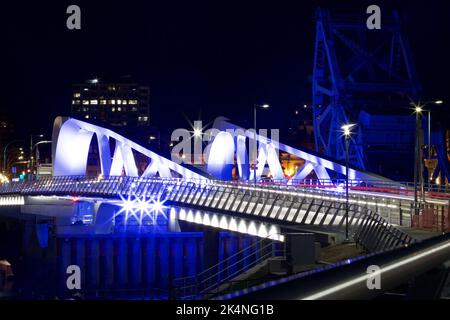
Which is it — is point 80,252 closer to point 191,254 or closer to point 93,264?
point 93,264

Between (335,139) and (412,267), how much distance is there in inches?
3626

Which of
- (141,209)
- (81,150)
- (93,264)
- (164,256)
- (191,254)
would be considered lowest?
(93,264)

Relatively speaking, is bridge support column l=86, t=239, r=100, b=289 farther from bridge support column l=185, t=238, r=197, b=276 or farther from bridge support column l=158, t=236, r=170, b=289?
bridge support column l=185, t=238, r=197, b=276

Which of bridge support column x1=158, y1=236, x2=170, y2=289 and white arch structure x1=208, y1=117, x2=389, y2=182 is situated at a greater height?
white arch structure x1=208, y1=117, x2=389, y2=182

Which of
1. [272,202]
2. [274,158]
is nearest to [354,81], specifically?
[274,158]

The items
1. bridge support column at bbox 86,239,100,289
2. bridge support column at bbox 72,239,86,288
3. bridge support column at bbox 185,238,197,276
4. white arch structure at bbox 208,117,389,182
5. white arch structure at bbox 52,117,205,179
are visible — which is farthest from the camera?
white arch structure at bbox 52,117,205,179

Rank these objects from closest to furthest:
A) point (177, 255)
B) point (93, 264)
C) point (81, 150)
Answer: point (177, 255) < point (93, 264) < point (81, 150)

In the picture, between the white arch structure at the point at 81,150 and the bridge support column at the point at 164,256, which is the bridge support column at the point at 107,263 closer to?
the bridge support column at the point at 164,256

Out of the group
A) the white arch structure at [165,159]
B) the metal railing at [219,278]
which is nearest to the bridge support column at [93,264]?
the metal railing at [219,278]

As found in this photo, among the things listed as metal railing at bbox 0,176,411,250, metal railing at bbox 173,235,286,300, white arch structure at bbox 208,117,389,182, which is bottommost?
metal railing at bbox 173,235,286,300

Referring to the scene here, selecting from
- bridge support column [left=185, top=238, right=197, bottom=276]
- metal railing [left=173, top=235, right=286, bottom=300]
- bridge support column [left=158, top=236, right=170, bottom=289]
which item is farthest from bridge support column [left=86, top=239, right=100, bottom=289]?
bridge support column [left=185, top=238, right=197, bottom=276]
